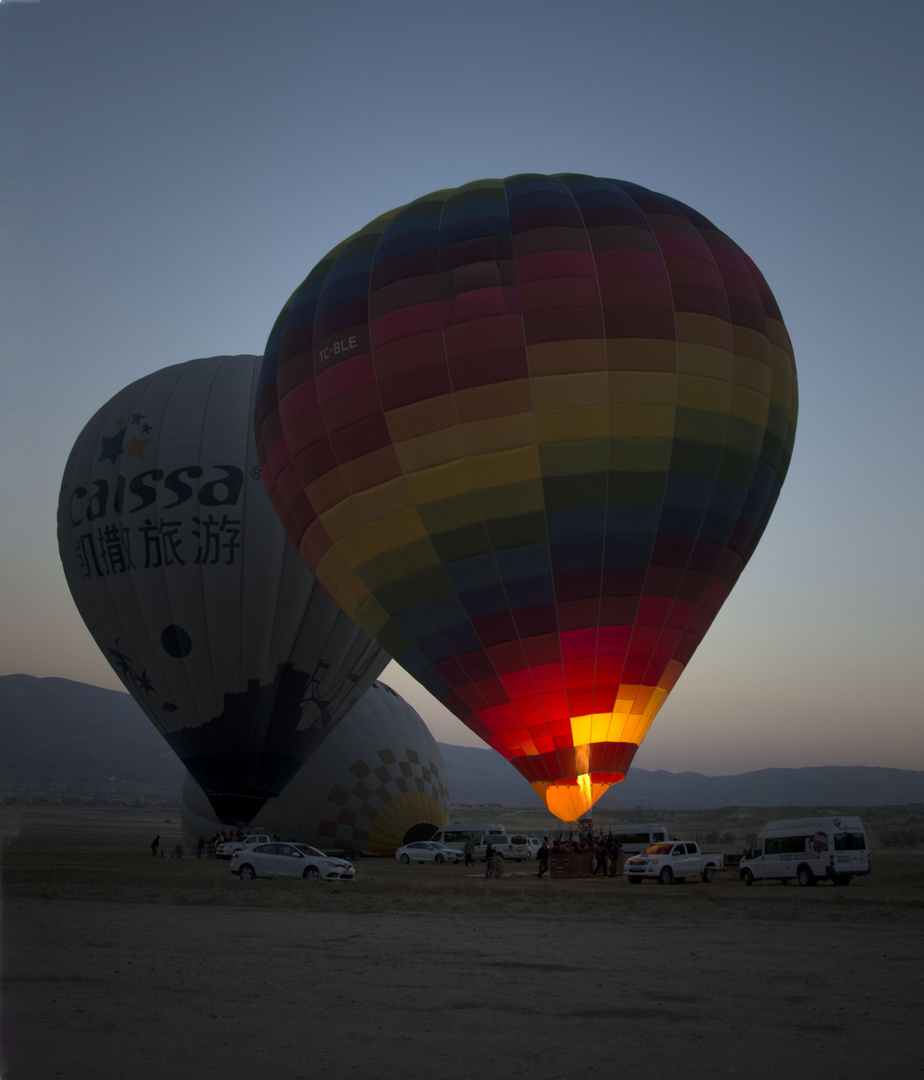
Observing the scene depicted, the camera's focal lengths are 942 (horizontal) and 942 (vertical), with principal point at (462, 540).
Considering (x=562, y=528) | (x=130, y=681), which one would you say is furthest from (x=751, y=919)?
(x=130, y=681)

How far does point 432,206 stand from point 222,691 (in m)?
13.1

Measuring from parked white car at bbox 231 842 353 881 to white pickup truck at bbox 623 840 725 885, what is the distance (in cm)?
609

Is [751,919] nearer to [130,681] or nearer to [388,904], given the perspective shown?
[388,904]

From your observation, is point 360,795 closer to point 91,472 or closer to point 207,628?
point 207,628

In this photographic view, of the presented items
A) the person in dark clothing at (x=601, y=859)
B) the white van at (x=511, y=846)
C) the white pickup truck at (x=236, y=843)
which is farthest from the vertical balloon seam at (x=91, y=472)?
the white van at (x=511, y=846)

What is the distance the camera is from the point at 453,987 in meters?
7.55

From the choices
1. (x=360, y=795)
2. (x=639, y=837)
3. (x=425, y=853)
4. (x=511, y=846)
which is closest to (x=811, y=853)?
(x=639, y=837)

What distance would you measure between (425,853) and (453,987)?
21545mm

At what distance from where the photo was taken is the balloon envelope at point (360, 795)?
27969 millimetres

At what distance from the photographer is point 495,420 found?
15219 mm

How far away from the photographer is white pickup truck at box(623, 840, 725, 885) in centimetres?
2011

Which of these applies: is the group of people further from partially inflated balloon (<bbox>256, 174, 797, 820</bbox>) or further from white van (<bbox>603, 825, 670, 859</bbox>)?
partially inflated balloon (<bbox>256, 174, 797, 820</bbox>)

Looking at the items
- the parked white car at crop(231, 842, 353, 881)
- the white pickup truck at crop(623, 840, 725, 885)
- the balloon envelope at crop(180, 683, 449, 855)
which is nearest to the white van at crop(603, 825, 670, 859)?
the white pickup truck at crop(623, 840, 725, 885)

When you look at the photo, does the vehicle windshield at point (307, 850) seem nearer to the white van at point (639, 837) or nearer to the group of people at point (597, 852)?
the group of people at point (597, 852)
